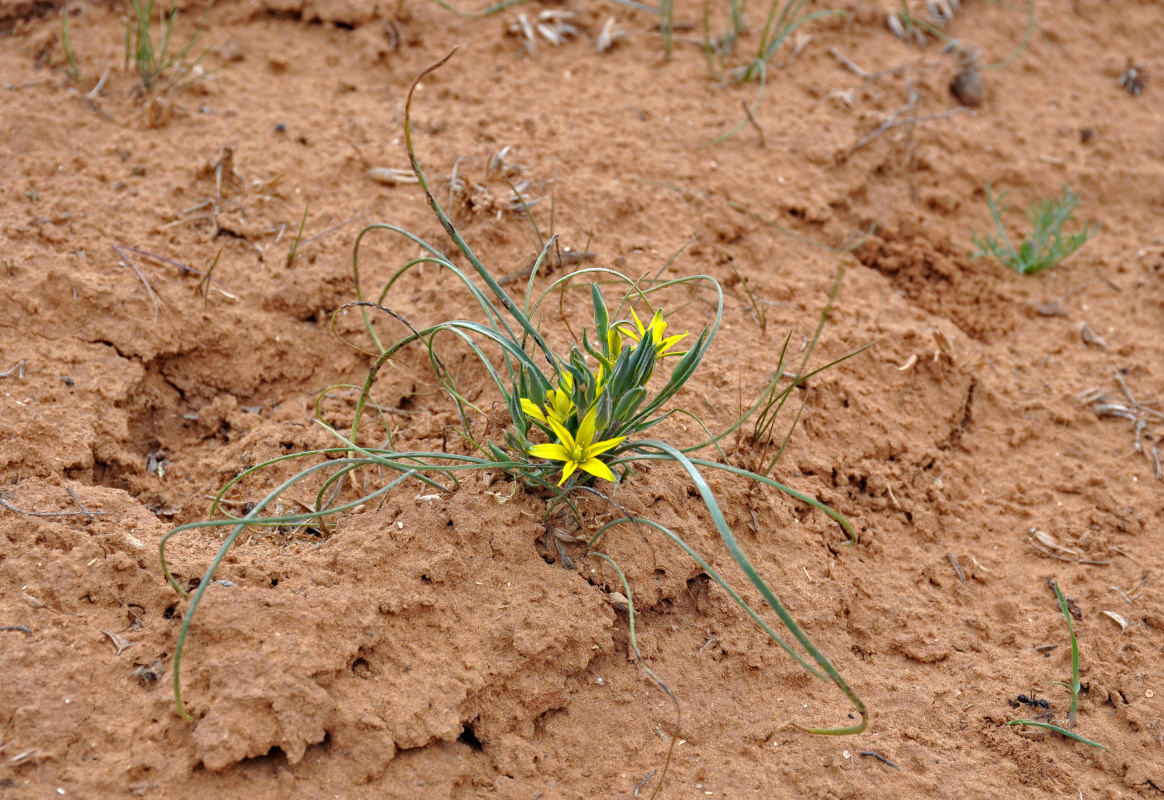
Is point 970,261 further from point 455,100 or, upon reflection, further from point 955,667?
point 455,100

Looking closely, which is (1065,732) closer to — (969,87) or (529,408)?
(529,408)

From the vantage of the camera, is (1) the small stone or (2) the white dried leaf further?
(1) the small stone

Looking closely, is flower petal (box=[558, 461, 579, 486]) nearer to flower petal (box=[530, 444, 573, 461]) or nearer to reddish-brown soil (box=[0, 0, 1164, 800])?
flower petal (box=[530, 444, 573, 461])

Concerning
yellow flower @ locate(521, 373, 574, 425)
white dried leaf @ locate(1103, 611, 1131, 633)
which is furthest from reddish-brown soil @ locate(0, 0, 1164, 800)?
yellow flower @ locate(521, 373, 574, 425)

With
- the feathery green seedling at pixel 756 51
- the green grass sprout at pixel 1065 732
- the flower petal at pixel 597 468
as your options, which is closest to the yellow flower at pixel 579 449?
the flower petal at pixel 597 468

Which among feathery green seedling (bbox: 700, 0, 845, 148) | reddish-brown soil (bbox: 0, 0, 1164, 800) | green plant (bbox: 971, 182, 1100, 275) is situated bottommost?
reddish-brown soil (bbox: 0, 0, 1164, 800)

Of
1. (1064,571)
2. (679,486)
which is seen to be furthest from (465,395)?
(1064,571)
